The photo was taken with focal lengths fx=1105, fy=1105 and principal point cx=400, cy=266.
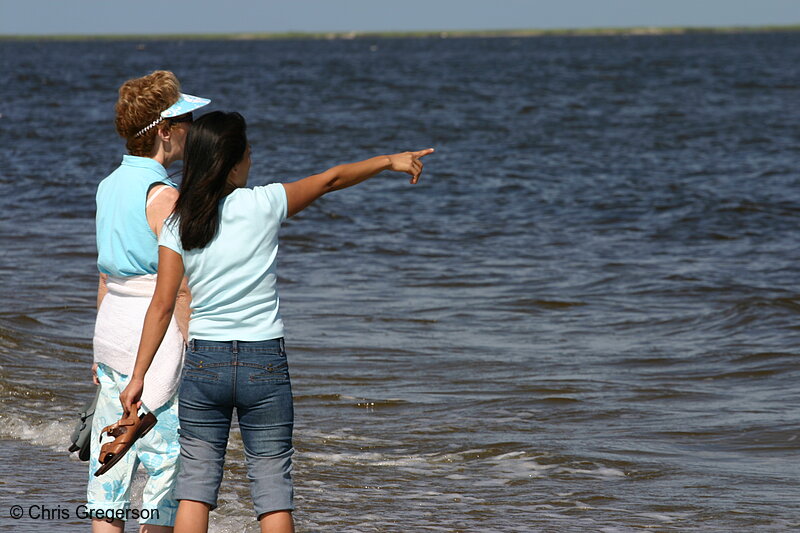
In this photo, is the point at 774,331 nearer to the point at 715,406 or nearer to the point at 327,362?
the point at 715,406

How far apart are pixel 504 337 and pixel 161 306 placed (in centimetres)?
619

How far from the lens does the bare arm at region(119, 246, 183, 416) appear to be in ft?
11.5

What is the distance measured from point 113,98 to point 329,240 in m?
30.2

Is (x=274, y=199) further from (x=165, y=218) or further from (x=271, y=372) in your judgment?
(x=271, y=372)

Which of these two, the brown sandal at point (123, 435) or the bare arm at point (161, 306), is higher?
the bare arm at point (161, 306)

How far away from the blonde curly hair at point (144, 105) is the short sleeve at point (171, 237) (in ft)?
1.34

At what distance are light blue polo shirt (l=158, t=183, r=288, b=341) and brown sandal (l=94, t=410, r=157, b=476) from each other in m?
0.37

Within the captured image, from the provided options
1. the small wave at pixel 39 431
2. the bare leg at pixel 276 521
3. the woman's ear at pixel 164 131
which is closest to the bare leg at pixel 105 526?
the bare leg at pixel 276 521

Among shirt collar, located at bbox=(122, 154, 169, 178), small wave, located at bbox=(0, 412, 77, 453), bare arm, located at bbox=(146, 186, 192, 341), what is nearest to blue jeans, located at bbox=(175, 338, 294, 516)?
bare arm, located at bbox=(146, 186, 192, 341)

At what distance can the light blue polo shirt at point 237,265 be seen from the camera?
3.50m

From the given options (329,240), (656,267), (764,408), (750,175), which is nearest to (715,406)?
(764,408)

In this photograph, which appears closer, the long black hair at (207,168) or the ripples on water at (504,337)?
the long black hair at (207,168)

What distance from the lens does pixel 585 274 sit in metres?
12.3

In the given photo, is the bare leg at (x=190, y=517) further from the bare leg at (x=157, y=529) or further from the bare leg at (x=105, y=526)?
the bare leg at (x=105, y=526)
